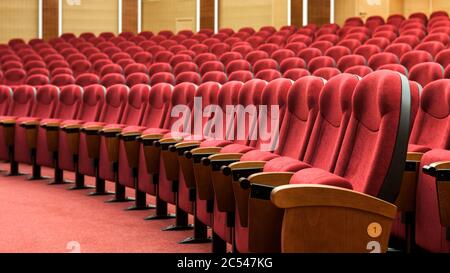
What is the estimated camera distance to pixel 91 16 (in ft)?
13.6

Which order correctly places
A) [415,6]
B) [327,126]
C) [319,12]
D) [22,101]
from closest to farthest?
[327,126] → [22,101] → [319,12] → [415,6]

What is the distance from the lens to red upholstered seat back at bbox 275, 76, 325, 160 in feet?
3.11

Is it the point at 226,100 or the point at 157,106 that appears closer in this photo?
the point at 226,100

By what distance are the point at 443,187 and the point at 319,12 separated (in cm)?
327

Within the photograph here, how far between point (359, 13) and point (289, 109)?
120 inches

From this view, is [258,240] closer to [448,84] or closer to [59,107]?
[448,84]

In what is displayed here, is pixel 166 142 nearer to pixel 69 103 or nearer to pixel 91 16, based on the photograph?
pixel 69 103

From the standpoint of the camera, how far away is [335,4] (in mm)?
3896

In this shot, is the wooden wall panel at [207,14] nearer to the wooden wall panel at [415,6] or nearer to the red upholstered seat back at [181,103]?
the wooden wall panel at [415,6]

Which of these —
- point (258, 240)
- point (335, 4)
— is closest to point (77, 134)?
point (258, 240)

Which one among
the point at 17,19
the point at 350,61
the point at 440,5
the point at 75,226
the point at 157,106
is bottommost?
the point at 75,226

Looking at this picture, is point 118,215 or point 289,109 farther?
point 118,215

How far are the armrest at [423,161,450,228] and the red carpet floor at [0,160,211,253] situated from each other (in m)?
0.45

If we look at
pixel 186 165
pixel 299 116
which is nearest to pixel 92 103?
pixel 186 165
